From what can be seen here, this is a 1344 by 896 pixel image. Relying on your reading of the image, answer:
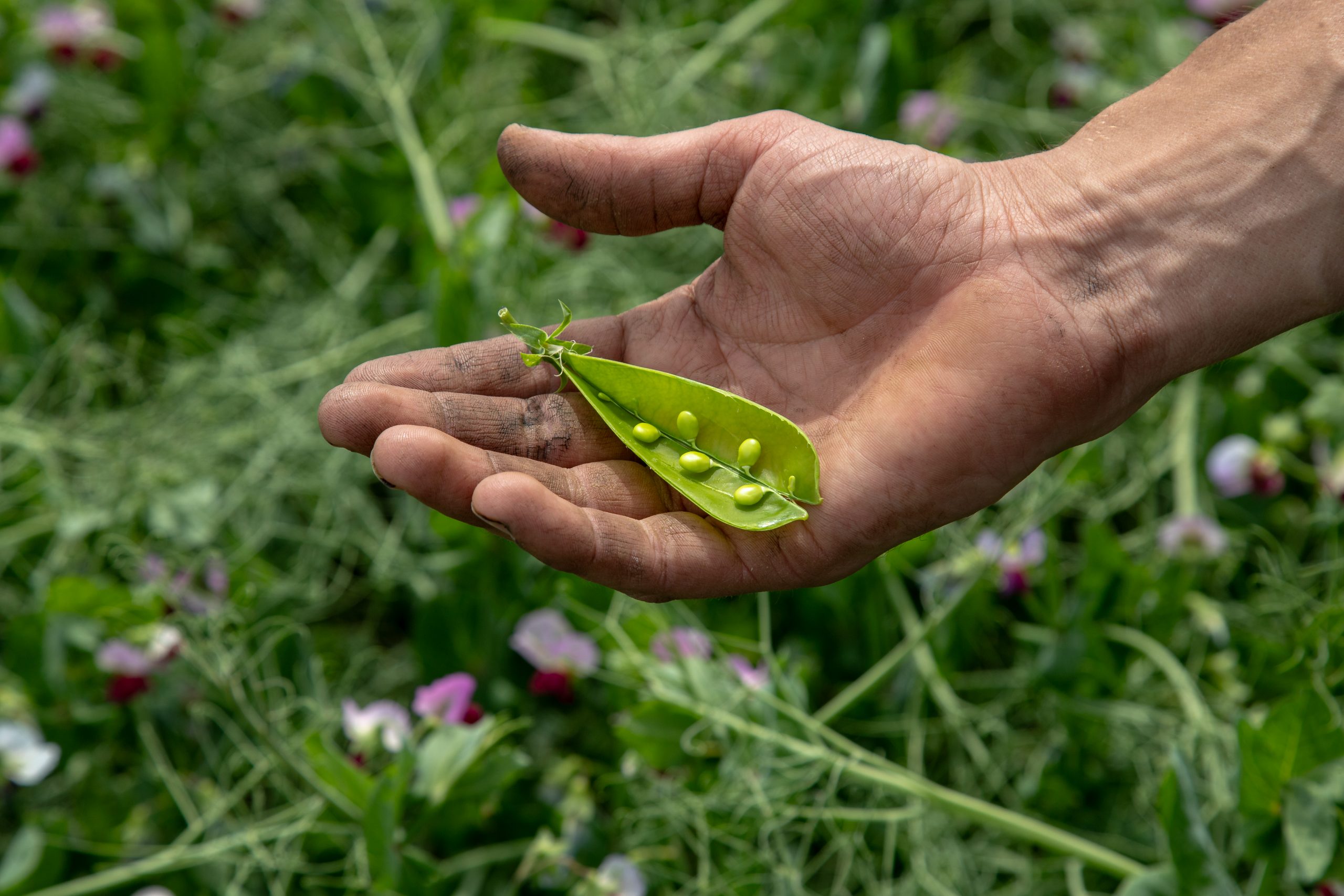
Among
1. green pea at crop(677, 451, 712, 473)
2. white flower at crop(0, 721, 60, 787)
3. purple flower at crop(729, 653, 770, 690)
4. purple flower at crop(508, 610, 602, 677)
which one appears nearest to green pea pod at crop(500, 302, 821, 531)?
green pea at crop(677, 451, 712, 473)

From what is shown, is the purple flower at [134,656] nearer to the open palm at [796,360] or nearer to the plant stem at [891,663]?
the open palm at [796,360]

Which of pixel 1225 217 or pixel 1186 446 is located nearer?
pixel 1225 217

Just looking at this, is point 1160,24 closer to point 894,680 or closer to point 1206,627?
point 1206,627

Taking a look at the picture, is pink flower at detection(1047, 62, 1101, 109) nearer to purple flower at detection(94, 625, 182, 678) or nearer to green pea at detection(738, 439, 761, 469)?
green pea at detection(738, 439, 761, 469)

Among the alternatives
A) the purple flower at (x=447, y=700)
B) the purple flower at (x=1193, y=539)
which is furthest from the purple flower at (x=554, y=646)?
the purple flower at (x=1193, y=539)

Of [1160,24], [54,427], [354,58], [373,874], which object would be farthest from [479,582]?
[1160,24]

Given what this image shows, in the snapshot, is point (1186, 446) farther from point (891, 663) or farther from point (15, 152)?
point (15, 152)

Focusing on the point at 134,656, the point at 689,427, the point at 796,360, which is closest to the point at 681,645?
the point at 689,427
